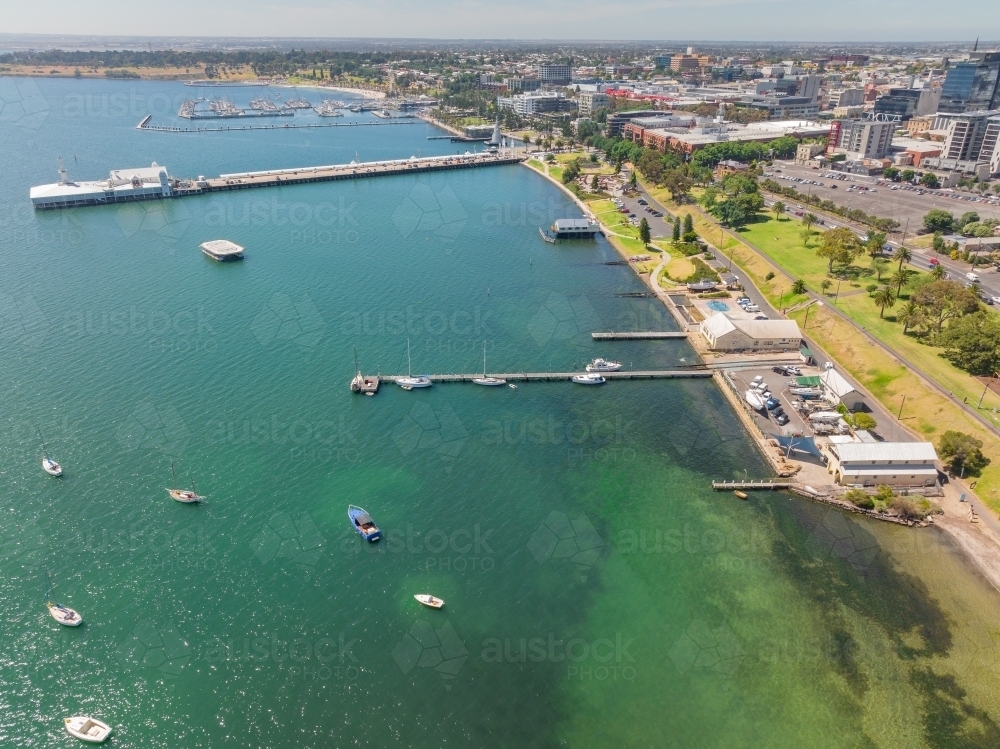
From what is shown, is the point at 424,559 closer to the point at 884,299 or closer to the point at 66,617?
the point at 66,617

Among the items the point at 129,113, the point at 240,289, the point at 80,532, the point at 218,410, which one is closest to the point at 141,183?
the point at 240,289

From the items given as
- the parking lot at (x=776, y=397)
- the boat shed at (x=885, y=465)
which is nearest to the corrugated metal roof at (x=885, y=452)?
the boat shed at (x=885, y=465)

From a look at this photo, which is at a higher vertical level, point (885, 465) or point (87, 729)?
point (885, 465)

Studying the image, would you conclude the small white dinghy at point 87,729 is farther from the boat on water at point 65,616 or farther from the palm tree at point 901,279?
the palm tree at point 901,279

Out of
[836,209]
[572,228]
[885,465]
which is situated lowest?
[885,465]

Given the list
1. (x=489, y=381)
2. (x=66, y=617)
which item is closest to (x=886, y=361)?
(x=489, y=381)

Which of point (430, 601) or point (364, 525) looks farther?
point (364, 525)
